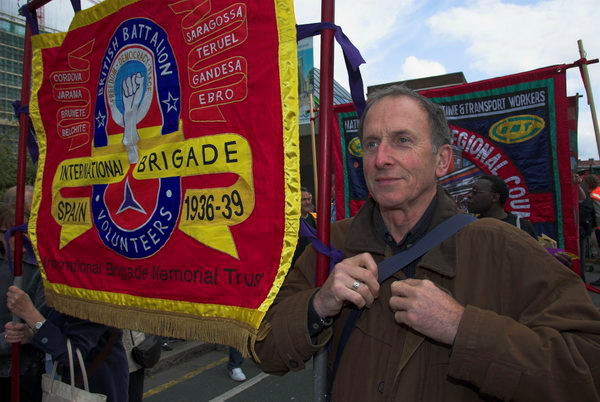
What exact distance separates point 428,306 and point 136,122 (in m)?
1.40

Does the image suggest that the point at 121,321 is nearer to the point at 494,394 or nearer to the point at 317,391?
the point at 317,391

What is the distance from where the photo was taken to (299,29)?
4.72ft

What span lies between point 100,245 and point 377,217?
1.22 meters

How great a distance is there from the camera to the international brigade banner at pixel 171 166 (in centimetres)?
142

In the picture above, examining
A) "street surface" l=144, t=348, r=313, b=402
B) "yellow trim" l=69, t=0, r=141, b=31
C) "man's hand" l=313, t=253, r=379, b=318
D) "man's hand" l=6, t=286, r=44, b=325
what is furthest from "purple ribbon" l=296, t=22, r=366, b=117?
"street surface" l=144, t=348, r=313, b=402

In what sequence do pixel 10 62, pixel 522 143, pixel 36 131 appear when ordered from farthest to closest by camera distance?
pixel 10 62, pixel 522 143, pixel 36 131

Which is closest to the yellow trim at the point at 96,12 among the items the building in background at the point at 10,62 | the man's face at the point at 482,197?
the man's face at the point at 482,197

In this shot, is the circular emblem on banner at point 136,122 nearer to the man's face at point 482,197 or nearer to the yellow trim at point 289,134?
the yellow trim at point 289,134

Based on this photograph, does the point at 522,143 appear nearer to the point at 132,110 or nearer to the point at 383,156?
the point at 383,156

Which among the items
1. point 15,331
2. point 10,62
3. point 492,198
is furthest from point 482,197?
point 10,62

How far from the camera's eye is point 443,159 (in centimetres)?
150

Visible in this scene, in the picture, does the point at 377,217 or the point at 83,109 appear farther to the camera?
the point at 83,109

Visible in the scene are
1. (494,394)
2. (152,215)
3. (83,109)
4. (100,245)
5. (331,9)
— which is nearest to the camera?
(494,394)

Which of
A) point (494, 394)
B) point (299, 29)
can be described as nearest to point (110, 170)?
point (299, 29)
